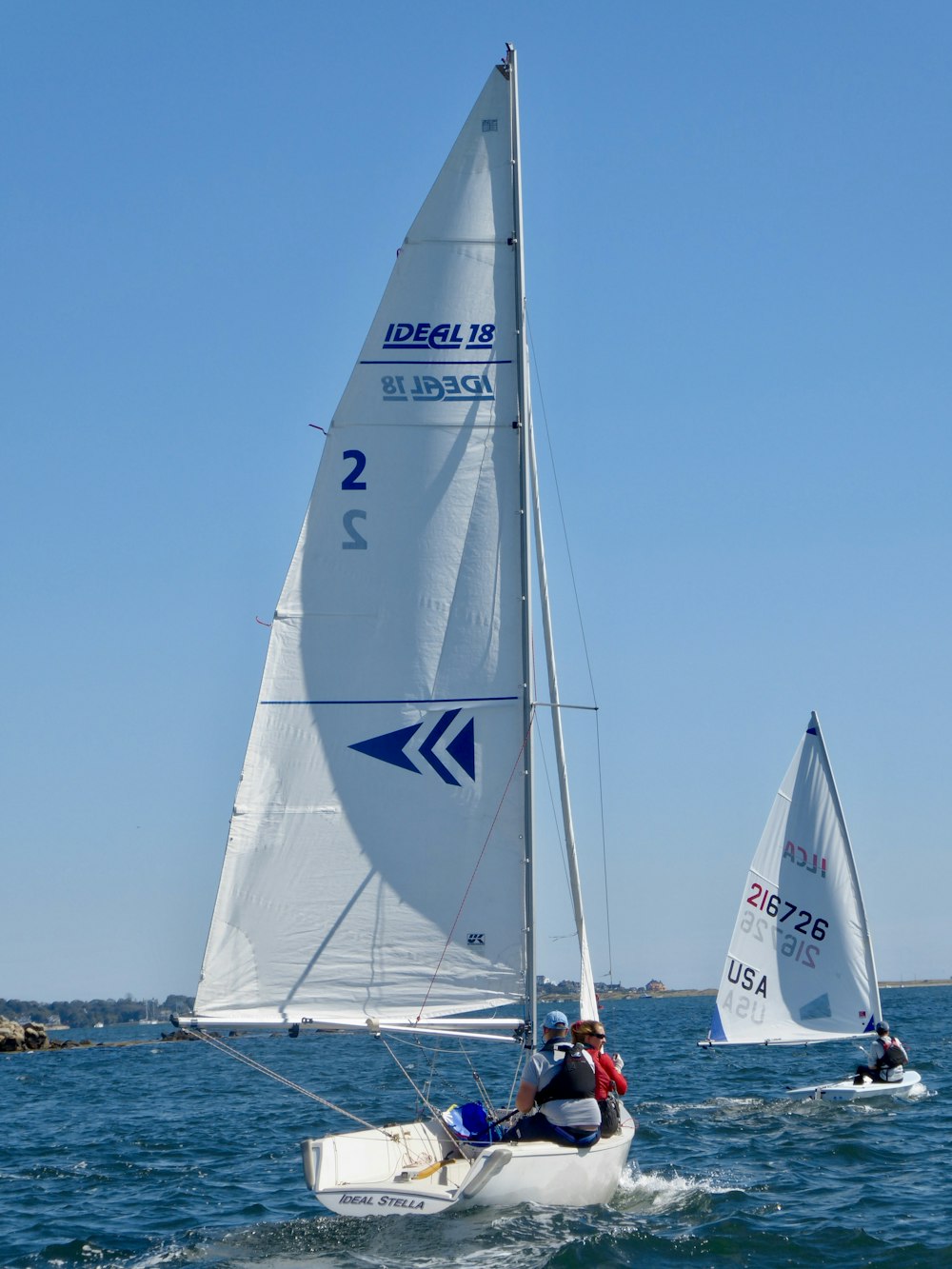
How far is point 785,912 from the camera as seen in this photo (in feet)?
84.3

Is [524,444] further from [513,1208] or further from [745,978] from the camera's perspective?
[745,978]

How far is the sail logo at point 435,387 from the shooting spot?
565 inches

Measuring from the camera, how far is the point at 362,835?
45.3 feet

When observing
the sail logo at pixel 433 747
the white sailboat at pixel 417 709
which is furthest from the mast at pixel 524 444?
the sail logo at pixel 433 747

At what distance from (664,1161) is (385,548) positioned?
830 centimetres

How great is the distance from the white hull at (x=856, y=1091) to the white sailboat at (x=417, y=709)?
10.1 m

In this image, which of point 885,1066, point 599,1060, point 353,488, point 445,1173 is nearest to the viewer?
point 445,1173

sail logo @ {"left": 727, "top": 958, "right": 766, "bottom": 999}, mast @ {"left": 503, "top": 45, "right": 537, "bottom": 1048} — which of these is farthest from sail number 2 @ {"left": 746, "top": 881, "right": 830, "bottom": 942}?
mast @ {"left": 503, "top": 45, "right": 537, "bottom": 1048}

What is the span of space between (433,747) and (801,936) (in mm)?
13862

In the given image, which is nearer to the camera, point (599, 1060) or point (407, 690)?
point (599, 1060)

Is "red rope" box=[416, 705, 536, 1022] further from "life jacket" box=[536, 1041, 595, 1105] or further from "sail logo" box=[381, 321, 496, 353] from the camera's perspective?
"sail logo" box=[381, 321, 496, 353]

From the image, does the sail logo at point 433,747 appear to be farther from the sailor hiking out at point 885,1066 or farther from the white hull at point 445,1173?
the sailor hiking out at point 885,1066

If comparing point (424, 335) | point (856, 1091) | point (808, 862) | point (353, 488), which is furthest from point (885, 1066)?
point (424, 335)

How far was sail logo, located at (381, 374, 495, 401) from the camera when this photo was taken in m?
14.3
